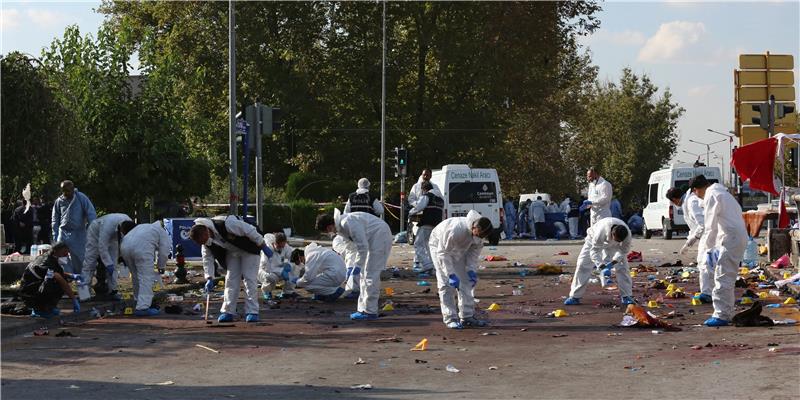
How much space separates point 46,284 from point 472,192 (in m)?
21.2

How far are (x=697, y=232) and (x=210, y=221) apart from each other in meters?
6.99

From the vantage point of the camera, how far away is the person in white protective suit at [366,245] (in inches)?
617

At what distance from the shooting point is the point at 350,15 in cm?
5238

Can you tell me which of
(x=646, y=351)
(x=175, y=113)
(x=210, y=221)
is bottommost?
(x=646, y=351)

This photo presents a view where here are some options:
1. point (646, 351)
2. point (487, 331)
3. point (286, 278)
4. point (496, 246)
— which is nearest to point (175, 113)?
point (496, 246)

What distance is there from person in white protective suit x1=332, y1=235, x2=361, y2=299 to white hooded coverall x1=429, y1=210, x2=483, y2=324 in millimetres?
3399

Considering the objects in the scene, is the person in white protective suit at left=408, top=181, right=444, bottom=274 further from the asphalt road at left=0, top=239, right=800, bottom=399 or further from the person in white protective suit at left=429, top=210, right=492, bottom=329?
the person in white protective suit at left=429, top=210, right=492, bottom=329

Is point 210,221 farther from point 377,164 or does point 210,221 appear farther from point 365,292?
point 377,164

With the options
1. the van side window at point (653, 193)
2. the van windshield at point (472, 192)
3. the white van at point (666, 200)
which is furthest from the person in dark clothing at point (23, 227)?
the van side window at point (653, 193)

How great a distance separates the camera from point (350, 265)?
1953cm

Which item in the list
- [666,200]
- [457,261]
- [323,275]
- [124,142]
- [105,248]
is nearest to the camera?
[457,261]

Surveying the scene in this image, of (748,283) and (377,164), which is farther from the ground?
(377,164)

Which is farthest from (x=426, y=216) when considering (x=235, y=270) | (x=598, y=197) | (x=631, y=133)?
(x=631, y=133)

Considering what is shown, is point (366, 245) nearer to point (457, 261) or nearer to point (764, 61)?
point (457, 261)
